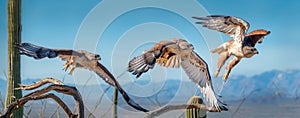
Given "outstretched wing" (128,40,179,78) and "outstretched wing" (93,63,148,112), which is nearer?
"outstretched wing" (128,40,179,78)

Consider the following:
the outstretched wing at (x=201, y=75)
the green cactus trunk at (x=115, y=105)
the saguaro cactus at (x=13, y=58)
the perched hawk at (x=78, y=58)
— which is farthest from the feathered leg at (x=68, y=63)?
the saguaro cactus at (x=13, y=58)

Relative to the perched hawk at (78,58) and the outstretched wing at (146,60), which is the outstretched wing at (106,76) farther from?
the outstretched wing at (146,60)

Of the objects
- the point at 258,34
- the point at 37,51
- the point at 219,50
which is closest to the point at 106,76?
the point at 37,51

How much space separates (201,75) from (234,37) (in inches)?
5.1

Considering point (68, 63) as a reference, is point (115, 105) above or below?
A: below

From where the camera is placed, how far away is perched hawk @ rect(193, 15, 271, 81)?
37.5 inches

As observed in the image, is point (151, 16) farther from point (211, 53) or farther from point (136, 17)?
point (211, 53)

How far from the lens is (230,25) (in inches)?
39.4

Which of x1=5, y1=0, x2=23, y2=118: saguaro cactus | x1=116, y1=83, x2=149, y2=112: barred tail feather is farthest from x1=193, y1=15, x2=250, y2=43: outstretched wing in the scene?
x1=5, y1=0, x2=23, y2=118: saguaro cactus

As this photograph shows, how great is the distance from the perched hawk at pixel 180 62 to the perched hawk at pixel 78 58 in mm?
115

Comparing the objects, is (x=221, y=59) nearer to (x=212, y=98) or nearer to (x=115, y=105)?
(x=212, y=98)

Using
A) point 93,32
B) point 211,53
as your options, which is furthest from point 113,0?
point 211,53

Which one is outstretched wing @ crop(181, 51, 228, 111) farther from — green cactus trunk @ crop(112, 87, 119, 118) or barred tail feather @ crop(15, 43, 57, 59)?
barred tail feather @ crop(15, 43, 57, 59)

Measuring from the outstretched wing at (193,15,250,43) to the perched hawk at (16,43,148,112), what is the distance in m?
0.26
